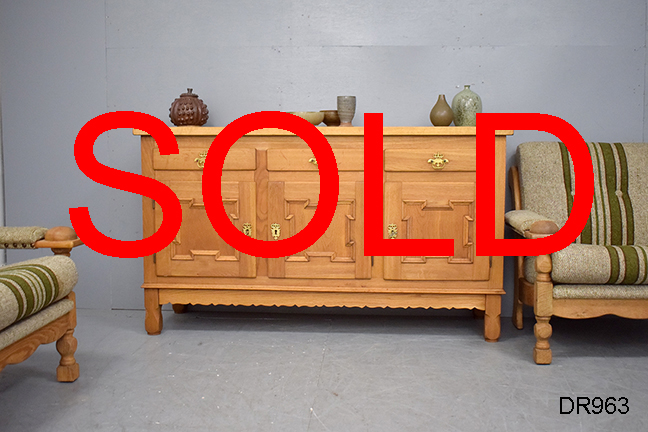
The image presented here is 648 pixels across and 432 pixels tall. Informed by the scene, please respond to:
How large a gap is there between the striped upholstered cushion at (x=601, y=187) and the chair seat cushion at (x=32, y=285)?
2.05 metres

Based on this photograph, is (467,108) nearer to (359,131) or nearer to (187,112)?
(359,131)

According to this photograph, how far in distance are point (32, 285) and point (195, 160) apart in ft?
3.24

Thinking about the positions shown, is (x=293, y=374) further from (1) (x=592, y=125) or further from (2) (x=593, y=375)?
(1) (x=592, y=125)

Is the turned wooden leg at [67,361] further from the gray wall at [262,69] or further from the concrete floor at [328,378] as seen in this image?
the gray wall at [262,69]

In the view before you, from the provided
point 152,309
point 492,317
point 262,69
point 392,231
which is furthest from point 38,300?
point 492,317

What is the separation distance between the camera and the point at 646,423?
64.1 inches

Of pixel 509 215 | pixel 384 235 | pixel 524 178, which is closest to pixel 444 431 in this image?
pixel 384 235

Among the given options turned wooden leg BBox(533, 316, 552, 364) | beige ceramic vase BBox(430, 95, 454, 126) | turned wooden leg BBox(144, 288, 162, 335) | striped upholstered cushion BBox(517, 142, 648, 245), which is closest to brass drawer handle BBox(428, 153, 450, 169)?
beige ceramic vase BBox(430, 95, 454, 126)

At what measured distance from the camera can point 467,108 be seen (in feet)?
8.36

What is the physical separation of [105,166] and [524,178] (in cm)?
227

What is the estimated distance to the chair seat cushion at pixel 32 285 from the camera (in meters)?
1.51

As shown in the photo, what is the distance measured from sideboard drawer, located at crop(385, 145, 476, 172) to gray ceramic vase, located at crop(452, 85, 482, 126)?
25cm

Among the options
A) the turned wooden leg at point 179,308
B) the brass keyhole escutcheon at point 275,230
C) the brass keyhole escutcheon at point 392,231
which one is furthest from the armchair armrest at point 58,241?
the brass keyhole escutcheon at point 392,231

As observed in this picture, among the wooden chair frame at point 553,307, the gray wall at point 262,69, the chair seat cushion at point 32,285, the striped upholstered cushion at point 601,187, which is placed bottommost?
the wooden chair frame at point 553,307
